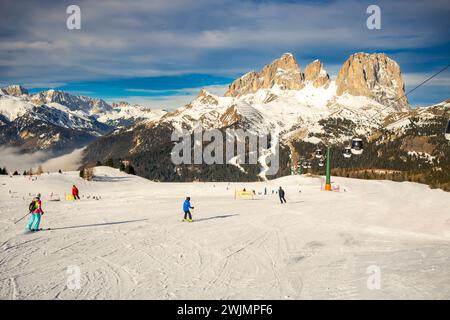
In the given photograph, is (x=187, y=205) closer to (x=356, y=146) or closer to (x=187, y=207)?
(x=187, y=207)

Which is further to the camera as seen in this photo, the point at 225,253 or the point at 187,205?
the point at 187,205

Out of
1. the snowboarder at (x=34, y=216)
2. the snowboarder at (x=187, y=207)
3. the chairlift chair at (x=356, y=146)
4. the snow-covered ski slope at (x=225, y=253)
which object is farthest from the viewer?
the chairlift chair at (x=356, y=146)

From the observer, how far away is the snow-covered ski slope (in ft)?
39.5

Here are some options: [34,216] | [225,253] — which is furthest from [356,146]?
[34,216]

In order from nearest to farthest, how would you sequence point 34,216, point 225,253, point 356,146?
point 225,253 < point 34,216 < point 356,146

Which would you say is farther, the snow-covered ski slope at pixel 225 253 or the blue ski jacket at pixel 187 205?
the blue ski jacket at pixel 187 205

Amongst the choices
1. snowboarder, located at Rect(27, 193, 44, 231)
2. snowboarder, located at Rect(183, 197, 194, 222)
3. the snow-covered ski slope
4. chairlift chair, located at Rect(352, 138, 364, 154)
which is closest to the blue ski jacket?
snowboarder, located at Rect(183, 197, 194, 222)

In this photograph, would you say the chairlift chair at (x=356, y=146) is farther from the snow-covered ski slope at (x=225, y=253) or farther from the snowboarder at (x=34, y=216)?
the snowboarder at (x=34, y=216)

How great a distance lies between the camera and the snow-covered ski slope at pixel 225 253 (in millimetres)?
12047

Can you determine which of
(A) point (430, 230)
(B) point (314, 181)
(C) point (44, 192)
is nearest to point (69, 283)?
(A) point (430, 230)

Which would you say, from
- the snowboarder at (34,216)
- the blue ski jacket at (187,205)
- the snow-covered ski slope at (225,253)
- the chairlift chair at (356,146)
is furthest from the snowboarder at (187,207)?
the chairlift chair at (356,146)

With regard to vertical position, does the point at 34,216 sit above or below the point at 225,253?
above

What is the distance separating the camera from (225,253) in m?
16.9

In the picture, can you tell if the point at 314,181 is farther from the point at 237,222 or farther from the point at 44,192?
the point at 237,222
